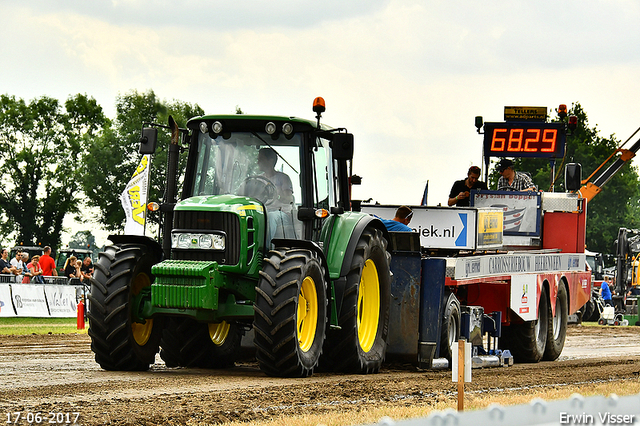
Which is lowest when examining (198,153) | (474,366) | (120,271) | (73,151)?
(474,366)

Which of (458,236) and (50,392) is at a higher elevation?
(458,236)

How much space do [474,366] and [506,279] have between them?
1.65 m

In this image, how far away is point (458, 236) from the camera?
Result: 13445mm

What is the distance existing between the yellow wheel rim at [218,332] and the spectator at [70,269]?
14499 mm

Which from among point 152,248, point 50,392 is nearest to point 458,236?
point 152,248

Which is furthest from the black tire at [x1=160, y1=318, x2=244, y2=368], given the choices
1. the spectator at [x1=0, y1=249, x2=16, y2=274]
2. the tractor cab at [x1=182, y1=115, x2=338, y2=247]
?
the spectator at [x1=0, y1=249, x2=16, y2=274]

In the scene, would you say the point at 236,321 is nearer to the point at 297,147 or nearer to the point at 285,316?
the point at 285,316

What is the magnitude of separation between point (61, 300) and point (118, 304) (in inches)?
582

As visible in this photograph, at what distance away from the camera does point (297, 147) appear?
10.3 m

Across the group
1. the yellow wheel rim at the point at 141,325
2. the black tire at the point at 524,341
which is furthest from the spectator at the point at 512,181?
the yellow wheel rim at the point at 141,325

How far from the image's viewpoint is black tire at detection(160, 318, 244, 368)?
11.3m

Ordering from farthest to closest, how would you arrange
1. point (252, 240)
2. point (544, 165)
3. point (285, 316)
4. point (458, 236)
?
point (544, 165), point (458, 236), point (252, 240), point (285, 316)

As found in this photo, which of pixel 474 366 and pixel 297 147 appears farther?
pixel 474 366

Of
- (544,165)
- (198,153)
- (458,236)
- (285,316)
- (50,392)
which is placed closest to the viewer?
(50,392)
